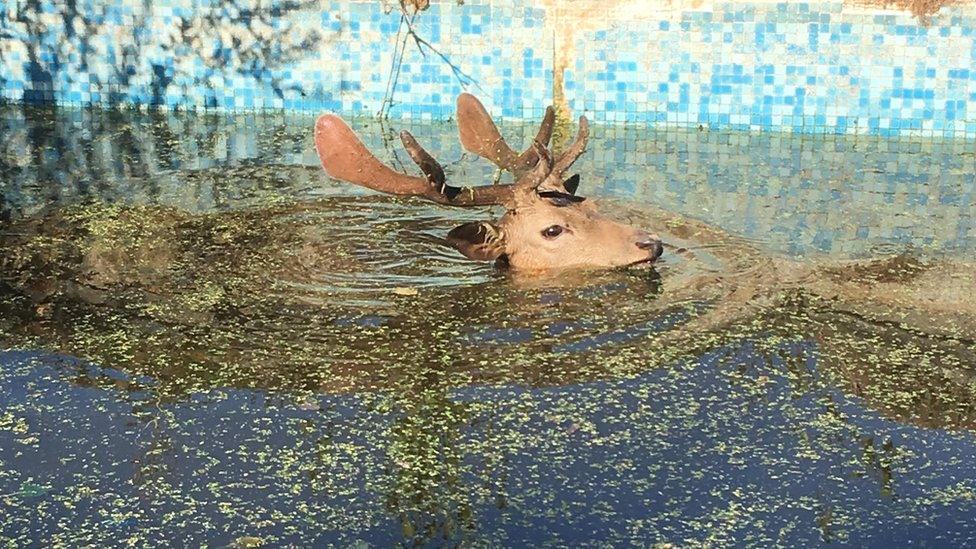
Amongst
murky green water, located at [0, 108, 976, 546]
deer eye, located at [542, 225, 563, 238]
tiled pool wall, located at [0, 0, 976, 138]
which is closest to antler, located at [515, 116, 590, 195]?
deer eye, located at [542, 225, 563, 238]

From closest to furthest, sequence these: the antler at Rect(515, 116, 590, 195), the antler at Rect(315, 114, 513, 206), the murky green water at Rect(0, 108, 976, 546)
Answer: the murky green water at Rect(0, 108, 976, 546) → the antler at Rect(315, 114, 513, 206) → the antler at Rect(515, 116, 590, 195)

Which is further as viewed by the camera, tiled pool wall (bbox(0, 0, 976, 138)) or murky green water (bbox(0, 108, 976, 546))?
tiled pool wall (bbox(0, 0, 976, 138))

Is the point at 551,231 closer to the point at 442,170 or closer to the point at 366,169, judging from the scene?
the point at 442,170

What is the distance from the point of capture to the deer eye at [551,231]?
24.4 feet

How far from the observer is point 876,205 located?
8.89 metres

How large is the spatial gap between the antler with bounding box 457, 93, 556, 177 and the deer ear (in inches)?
23.1

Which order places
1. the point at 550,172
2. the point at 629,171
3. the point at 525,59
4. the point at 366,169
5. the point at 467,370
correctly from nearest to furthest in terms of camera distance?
the point at 467,370 → the point at 366,169 → the point at 550,172 → the point at 629,171 → the point at 525,59

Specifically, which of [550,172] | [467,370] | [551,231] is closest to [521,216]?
[551,231]

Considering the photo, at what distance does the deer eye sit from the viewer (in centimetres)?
745

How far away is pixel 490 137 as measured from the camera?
817cm

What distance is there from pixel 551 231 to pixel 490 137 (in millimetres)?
990

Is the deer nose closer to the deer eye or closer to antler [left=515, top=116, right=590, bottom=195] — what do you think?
the deer eye

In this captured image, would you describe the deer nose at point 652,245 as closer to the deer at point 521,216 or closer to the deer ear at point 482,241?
the deer at point 521,216

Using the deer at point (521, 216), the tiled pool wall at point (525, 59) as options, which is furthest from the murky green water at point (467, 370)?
the tiled pool wall at point (525, 59)
